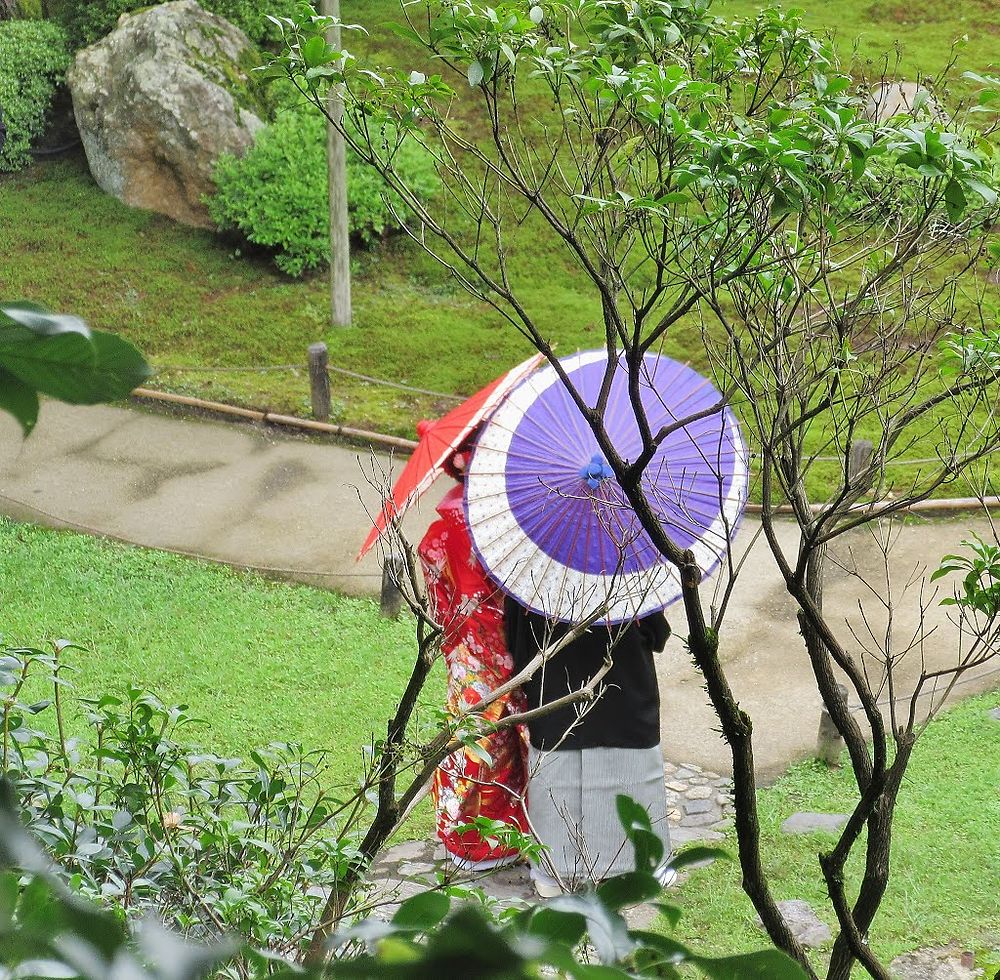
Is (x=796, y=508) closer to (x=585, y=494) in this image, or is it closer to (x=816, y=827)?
(x=585, y=494)

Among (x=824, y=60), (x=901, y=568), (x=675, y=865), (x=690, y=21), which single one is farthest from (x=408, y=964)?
(x=901, y=568)

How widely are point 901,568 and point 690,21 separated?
199 inches

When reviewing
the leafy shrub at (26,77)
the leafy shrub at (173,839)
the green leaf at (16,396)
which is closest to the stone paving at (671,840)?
the leafy shrub at (173,839)

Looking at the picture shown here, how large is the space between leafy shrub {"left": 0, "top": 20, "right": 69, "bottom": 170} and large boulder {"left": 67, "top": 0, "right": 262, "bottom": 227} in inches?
31.3

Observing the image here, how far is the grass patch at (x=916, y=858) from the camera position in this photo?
15.1 ft

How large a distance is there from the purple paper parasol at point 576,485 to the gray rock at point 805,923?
1379 millimetres

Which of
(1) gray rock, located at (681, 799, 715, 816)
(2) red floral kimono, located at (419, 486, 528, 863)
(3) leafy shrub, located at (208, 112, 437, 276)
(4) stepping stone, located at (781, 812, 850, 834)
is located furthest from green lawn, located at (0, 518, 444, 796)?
(3) leafy shrub, located at (208, 112, 437, 276)

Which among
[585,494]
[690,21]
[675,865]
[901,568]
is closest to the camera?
[675,865]

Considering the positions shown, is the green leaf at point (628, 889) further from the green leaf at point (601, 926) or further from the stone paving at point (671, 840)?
the stone paving at point (671, 840)

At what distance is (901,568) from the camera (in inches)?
296

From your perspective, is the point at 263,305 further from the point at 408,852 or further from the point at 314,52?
the point at 314,52

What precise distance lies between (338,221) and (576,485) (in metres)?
6.38

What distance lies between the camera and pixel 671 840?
5.36 m

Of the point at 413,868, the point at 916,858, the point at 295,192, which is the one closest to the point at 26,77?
the point at 295,192
